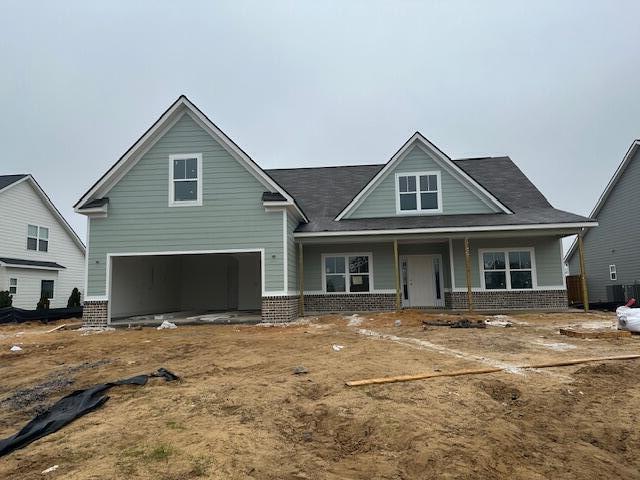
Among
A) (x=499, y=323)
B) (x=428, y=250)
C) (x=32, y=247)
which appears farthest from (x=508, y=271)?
(x=32, y=247)

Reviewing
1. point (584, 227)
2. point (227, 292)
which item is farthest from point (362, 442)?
point (227, 292)

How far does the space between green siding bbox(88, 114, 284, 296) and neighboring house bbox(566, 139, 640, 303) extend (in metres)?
16.7

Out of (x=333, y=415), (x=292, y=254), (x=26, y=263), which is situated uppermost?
(x=26, y=263)

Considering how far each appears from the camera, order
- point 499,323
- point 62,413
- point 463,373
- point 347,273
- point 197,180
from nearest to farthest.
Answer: point 62,413
point 463,373
point 499,323
point 197,180
point 347,273

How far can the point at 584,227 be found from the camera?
47.9 feet

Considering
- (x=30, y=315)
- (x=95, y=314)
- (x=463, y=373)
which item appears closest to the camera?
(x=463, y=373)

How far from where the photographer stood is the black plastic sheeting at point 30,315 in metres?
17.5

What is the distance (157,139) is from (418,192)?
1011 centimetres

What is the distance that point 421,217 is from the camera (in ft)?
54.5

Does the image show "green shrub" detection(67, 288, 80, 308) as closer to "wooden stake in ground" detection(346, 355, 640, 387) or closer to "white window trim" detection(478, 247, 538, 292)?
"white window trim" detection(478, 247, 538, 292)

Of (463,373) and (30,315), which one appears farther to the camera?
(30,315)

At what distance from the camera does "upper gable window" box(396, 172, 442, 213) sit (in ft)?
55.6

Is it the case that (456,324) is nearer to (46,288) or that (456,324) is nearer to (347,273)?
(347,273)

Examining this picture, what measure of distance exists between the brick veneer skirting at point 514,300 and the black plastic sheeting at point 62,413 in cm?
1249
